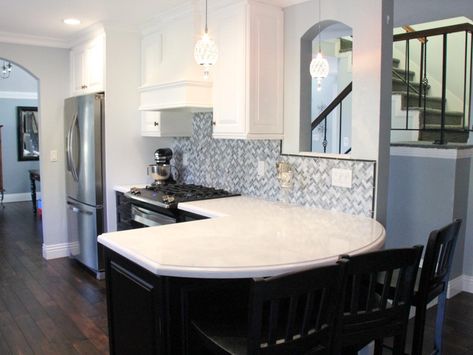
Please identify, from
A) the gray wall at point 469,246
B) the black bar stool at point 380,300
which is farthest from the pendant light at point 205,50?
the gray wall at point 469,246

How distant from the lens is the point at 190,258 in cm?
190

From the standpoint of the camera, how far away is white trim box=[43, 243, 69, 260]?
508cm

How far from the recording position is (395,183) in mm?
4121

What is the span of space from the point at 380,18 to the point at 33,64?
3744mm

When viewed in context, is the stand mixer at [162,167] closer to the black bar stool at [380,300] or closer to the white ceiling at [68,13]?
the white ceiling at [68,13]

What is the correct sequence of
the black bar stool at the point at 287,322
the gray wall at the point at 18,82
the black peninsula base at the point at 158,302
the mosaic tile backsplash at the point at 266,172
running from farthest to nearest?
the gray wall at the point at 18,82 → the mosaic tile backsplash at the point at 266,172 → the black peninsula base at the point at 158,302 → the black bar stool at the point at 287,322

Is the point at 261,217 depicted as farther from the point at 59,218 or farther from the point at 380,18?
the point at 59,218

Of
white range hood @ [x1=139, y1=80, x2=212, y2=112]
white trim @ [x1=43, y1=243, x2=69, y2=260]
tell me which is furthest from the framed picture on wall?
white range hood @ [x1=139, y1=80, x2=212, y2=112]

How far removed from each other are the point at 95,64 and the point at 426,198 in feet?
11.0

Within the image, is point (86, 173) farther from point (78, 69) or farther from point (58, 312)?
point (58, 312)

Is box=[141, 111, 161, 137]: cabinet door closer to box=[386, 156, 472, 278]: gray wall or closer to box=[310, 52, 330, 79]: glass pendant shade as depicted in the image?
box=[310, 52, 330, 79]: glass pendant shade

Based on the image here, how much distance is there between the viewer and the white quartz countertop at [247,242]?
5.97ft

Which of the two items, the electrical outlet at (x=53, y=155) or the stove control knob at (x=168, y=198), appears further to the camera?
the electrical outlet at (x=53, y=155)

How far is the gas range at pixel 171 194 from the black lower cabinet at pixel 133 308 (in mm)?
1110
